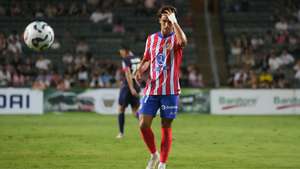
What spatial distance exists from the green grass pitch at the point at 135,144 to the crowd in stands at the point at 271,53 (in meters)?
6.15

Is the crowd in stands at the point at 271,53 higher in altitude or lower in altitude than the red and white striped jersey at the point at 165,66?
lower

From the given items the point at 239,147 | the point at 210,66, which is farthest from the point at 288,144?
the point at 210,66

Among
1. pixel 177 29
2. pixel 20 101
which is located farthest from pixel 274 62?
pixel 177 29

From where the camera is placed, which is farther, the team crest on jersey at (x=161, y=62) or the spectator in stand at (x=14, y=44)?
the spectator in stand at (x=14, y=44)

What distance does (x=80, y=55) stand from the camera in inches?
1419

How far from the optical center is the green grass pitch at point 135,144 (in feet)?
44.2

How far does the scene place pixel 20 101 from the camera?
98.9 feet

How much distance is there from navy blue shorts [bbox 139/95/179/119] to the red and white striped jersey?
92 millimetres

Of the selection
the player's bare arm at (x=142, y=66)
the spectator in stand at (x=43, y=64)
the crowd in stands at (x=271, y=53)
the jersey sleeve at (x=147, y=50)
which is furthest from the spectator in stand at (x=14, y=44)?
the jersey sleeve at (x=147, y=50)

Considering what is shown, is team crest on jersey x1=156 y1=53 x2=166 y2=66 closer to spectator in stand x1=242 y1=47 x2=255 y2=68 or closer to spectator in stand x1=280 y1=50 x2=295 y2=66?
spectator in stand x1=242 y1=47 x2=255 y2=68

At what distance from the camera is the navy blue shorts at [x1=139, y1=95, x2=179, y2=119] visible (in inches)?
483

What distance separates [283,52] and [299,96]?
19.4 feet

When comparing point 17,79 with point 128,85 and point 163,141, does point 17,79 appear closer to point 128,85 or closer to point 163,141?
point 128,85

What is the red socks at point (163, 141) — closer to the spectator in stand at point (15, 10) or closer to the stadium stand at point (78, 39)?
the stadium stand at point (78, 39)
